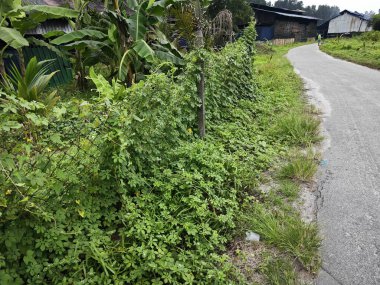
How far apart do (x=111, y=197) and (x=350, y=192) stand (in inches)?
111

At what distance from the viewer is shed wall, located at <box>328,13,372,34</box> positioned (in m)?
37.6

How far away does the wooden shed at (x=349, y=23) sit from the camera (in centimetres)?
3750

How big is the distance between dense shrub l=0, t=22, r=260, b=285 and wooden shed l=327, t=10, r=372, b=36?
43291 millimetres

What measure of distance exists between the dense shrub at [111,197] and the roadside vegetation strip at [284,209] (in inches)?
10.3

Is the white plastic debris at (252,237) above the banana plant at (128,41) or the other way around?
the other way around

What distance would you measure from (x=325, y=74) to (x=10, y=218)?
11.9 m

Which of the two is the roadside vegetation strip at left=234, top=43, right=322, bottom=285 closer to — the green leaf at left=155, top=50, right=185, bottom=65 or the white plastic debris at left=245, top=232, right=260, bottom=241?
the white plastic debris at left=245, top=232, right=260, bottom=241

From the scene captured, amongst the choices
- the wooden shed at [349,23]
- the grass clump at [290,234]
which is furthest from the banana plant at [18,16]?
the wooden shed at [349,23]

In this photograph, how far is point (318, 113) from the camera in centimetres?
630

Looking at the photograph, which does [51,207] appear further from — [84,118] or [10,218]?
[84,118]

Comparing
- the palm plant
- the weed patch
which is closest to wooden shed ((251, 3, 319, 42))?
the palm plant

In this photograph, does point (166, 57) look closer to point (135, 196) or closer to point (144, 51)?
point (144, 51)

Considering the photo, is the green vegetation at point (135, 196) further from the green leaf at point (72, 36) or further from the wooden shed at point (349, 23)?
the wooden shed at point (349, 23)

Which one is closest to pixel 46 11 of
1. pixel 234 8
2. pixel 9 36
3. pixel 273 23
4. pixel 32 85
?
pixel 9 36
